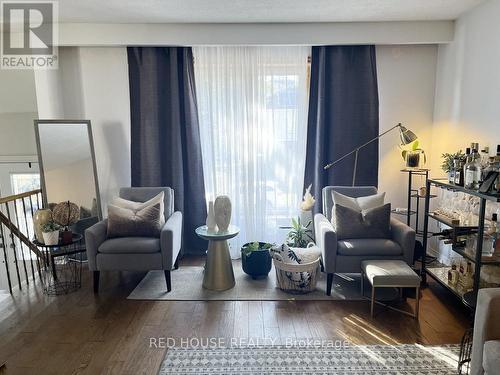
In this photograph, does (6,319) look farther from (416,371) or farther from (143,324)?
(416,371)

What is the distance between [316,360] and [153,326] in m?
1.21

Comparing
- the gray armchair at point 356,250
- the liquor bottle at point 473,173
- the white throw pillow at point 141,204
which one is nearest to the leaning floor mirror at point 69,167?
the white throw pillow at point 141,204

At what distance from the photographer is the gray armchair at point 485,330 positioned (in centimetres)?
165

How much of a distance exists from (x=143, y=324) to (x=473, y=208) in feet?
9.23

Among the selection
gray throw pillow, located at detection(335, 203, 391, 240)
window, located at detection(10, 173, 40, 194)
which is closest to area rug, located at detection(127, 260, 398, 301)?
gray throw pillow, located at detection(335, 203, 391, 240)

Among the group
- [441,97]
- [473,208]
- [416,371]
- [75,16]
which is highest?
[75,16]

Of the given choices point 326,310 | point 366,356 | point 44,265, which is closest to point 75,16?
point 44,265

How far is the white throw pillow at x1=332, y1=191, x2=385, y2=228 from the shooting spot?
3.20 m

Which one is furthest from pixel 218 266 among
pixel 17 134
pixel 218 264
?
pixel 17 134

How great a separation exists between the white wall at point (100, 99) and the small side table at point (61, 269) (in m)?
0.86

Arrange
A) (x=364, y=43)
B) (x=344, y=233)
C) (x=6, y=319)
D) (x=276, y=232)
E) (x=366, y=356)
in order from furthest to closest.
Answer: (x=276, y=232) < (x=364, y=43) < (x=344, y=233) < (x=6, y=319) < (x=366, y=356)

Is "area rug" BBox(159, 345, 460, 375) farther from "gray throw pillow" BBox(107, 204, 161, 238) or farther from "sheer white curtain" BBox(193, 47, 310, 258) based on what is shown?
"sheer white curtain" BBox(193, 47, 310, 258)

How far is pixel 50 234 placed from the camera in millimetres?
3059

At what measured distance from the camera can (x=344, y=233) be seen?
120 inches
